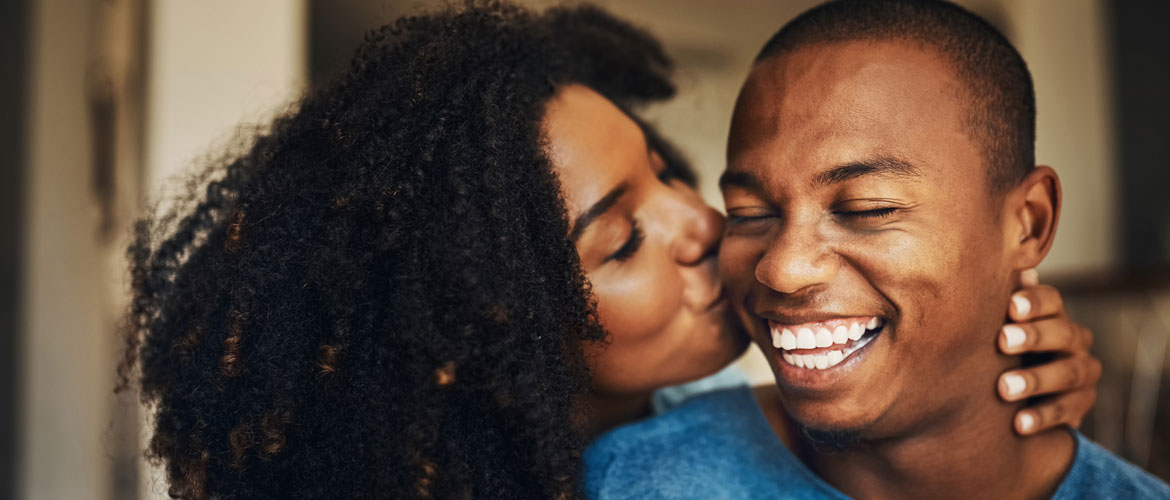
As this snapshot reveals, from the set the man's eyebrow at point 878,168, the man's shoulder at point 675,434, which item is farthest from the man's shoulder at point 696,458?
the man's eyebrow at point 878,168

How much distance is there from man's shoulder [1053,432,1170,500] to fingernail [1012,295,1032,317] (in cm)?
22

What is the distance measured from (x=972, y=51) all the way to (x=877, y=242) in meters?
0.32

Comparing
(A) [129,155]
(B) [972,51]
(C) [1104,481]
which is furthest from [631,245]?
(A) [129,155]

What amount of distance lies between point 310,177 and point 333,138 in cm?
6

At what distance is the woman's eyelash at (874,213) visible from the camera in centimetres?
113

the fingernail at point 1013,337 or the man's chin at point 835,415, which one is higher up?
the fingernail at point 1013,337

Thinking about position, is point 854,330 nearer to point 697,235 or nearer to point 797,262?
point 797,262

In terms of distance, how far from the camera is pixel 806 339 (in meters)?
1.16

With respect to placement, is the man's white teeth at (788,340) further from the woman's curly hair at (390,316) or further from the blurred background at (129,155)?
the blurred background at (129,155)

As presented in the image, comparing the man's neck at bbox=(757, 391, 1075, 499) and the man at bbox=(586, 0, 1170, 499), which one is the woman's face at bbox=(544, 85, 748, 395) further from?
the man's neck at bbox=(757, 391, 1075, 499)

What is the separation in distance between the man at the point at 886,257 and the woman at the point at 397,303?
6.0 inches

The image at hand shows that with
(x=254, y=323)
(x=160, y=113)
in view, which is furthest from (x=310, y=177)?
(x=160, y=113)

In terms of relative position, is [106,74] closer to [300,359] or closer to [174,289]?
[174,289]

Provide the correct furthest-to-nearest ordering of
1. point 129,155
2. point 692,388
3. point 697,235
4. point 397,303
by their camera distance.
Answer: point 129,155 → point 692,388 → point 697,235 → point 397,303
